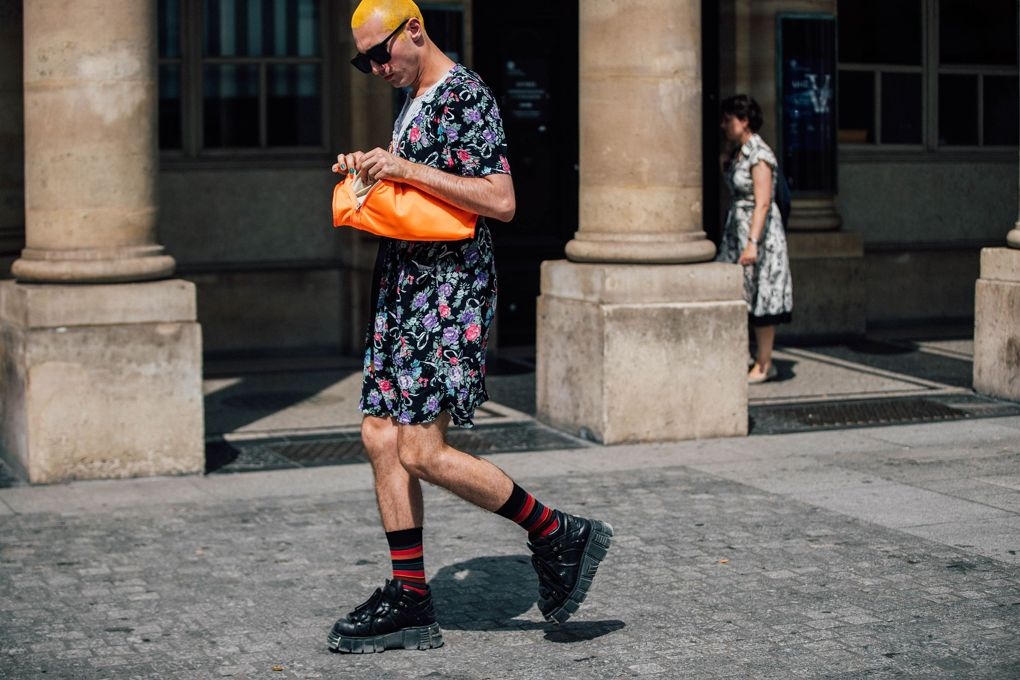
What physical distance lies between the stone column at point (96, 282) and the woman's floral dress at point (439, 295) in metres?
3.15

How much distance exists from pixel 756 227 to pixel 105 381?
4.42 m

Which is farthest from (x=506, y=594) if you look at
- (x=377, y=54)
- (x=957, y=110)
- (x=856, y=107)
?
(x=957, y=110)

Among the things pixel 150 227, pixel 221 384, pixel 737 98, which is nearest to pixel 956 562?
pixel 150 227

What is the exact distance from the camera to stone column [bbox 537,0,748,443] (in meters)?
9.28

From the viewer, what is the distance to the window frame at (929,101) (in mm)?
14688

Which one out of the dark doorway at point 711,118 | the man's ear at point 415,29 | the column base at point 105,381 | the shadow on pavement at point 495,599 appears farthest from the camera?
the dark doorway at point 711,118

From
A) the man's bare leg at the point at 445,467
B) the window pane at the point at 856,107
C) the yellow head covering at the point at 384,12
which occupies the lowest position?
the man's bare leg at the point at 445,467

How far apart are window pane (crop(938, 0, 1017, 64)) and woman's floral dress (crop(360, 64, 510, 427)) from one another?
10181mm

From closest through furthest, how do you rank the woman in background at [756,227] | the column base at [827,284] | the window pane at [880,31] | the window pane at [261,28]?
the woman in background at [756,227]
the window pane at [261,28]
the column base at [827,284]
the window pane at [880,31]

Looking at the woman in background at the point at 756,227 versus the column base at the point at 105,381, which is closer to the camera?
the column base at the point at 105,381

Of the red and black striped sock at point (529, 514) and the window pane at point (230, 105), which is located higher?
the window pane at point (230, 105)

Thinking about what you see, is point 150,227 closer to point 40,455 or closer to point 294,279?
point 40,455

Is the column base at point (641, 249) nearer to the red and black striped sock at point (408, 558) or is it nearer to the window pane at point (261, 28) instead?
the red and black striped sock at point (408, 558)

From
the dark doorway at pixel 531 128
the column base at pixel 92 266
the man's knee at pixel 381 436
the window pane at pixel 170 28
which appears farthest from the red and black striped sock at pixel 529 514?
the window pane at pixel 170 28
